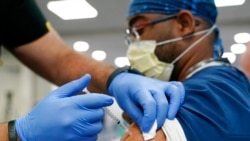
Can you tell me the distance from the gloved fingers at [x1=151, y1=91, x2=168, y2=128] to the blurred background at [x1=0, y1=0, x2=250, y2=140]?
3918 mm

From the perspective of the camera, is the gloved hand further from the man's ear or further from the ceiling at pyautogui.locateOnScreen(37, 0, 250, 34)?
the ceiling at pyautogui.locateOnScreen(37, 0, 250, 34)

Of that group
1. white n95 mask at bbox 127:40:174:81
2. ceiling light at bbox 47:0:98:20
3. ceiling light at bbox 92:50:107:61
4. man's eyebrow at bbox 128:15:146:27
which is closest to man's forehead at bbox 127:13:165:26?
man's eyebrow at bbox 128:15:146:27

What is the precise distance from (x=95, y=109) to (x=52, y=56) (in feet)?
2.62

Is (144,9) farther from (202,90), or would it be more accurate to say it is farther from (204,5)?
A: (202,90)

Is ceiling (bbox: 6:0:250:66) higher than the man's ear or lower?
lower

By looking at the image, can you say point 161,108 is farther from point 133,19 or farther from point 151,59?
point 133,19

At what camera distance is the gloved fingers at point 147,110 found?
36.4 inches

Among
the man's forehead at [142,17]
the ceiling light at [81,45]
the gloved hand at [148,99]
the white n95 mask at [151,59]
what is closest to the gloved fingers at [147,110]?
the gloved hand at [148,99]

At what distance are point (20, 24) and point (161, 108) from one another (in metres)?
0.87

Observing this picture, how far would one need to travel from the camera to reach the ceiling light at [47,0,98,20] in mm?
4848

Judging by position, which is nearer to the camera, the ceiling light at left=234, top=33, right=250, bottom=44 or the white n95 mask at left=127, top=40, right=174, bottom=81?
the white n95 mask at left=127, top=40, right=174, bottom=81

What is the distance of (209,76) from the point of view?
3.66 ft

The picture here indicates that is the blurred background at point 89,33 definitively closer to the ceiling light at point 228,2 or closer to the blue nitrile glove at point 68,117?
the ceiling light at point 228,2

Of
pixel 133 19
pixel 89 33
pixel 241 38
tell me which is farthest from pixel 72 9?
pixel 133 19
